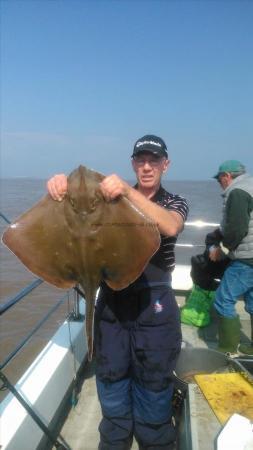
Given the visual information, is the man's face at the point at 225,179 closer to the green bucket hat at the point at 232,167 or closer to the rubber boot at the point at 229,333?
the green bucket hat at the point at 232,167

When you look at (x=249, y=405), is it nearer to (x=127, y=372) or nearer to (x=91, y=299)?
(x=127, y=372)

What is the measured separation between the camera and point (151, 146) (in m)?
2.83

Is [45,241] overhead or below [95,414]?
overhead

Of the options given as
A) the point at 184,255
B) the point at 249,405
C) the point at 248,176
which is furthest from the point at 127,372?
the point at 184,255

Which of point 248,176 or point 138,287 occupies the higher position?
point 248,176

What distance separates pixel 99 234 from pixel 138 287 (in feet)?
2.27

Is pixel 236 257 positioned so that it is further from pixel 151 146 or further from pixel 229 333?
pixel 151 146

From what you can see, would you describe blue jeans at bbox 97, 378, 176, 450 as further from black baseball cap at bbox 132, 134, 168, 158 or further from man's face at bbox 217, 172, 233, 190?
man's face at bbox 217, 172, 233, 190

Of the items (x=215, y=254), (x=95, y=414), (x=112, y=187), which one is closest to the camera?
(x=112, y=187)

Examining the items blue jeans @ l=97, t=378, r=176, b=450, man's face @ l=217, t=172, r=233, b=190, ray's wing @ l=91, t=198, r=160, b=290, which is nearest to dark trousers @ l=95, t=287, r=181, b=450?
blue jeans @ l=97, t=378, r=176, b=450

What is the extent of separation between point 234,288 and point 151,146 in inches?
99.9

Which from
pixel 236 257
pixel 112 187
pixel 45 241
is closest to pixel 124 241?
pixel 112 187

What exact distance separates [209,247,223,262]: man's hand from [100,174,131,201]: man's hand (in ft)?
11.3

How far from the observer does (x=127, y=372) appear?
3021 millimetres
